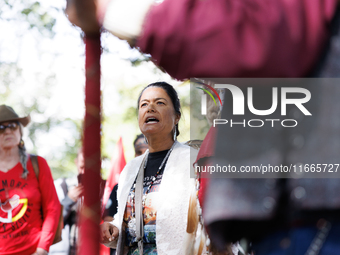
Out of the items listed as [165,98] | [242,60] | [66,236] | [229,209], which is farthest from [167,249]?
[66,236]

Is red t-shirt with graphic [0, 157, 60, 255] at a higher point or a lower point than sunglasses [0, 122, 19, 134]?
lower

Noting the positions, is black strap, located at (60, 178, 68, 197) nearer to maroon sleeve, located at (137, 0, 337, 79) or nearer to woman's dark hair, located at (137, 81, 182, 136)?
woman's dark hair, located at (137, 81, 182, 136)

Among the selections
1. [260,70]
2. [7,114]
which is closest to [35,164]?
[7,114]

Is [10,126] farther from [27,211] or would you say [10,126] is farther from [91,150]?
[91,150]

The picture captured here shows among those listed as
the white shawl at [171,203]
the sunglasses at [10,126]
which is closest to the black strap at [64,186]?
the sunglasses at [10,126]

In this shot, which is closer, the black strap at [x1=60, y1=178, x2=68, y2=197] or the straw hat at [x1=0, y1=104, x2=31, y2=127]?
the straw hat at [x1=0, y1=104, x2=31, y2=127]

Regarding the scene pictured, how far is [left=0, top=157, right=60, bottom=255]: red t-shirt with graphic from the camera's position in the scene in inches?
129

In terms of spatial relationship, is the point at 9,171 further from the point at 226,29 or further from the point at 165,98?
the point at 226,29

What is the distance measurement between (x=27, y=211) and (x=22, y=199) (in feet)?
0.36

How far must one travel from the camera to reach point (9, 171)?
11.3 ft

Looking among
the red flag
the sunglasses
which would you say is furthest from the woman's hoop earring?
the red flag

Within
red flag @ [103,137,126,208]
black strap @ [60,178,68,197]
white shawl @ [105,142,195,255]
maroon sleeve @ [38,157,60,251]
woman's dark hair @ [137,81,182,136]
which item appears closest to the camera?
white shawl @ [105,142,195,255]

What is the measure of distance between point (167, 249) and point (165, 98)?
3.44ft

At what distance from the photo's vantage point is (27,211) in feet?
11.1
